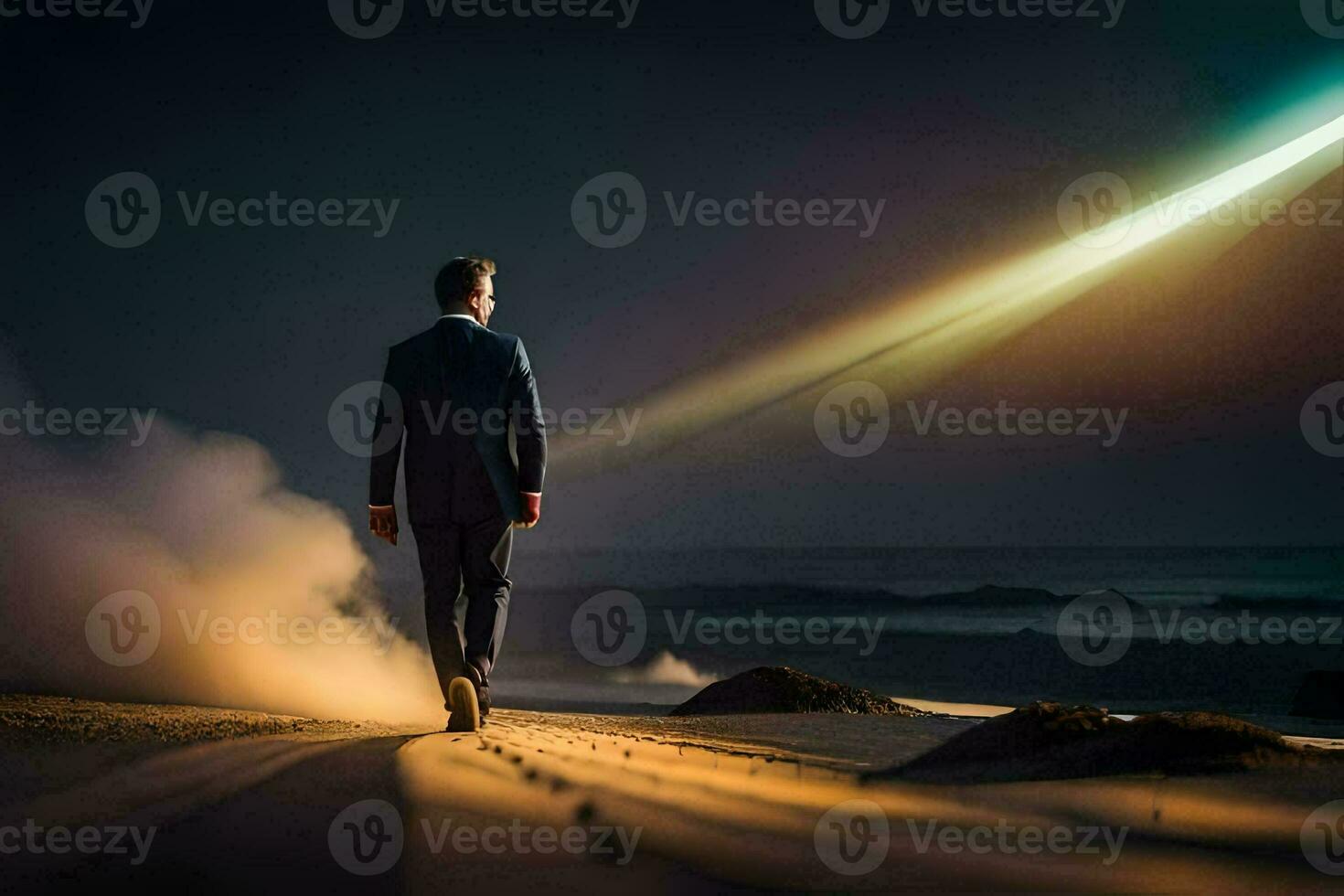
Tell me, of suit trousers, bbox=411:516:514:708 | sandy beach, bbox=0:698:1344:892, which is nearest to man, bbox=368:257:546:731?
suit trousers, bbox=411:516:514:708

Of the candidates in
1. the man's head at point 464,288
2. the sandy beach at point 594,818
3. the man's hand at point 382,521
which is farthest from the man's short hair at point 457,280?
the sandy beach at point 594,818

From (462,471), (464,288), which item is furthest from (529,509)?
(464,288)

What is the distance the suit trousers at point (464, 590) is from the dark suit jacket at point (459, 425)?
0.07m

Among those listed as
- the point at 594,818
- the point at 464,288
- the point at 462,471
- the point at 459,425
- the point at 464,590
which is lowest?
the point at 594,818

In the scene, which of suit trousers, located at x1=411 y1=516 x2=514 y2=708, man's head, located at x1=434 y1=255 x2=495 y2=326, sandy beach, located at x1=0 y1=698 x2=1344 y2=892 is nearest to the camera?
sandy beach, located at x1=0 y1=698 x2=1344 y2=892

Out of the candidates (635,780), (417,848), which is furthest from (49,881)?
(635,780)

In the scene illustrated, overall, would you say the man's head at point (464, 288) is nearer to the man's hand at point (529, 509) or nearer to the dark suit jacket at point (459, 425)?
the dark suit jacket at point (459, 425)

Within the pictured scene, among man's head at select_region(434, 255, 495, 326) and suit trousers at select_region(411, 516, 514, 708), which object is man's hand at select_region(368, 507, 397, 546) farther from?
man's head at select_region(434, 255, 495, 326)

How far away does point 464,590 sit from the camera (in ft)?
16.0

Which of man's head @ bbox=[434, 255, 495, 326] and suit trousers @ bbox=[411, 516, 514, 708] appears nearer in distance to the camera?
suit trousers @ bbox=[411, 516, 514, 708]

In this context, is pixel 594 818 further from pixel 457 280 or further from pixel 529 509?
pixel 457 280

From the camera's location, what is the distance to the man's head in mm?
5062

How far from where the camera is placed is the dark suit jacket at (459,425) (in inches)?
190

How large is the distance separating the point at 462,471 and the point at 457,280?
830 millimetres
